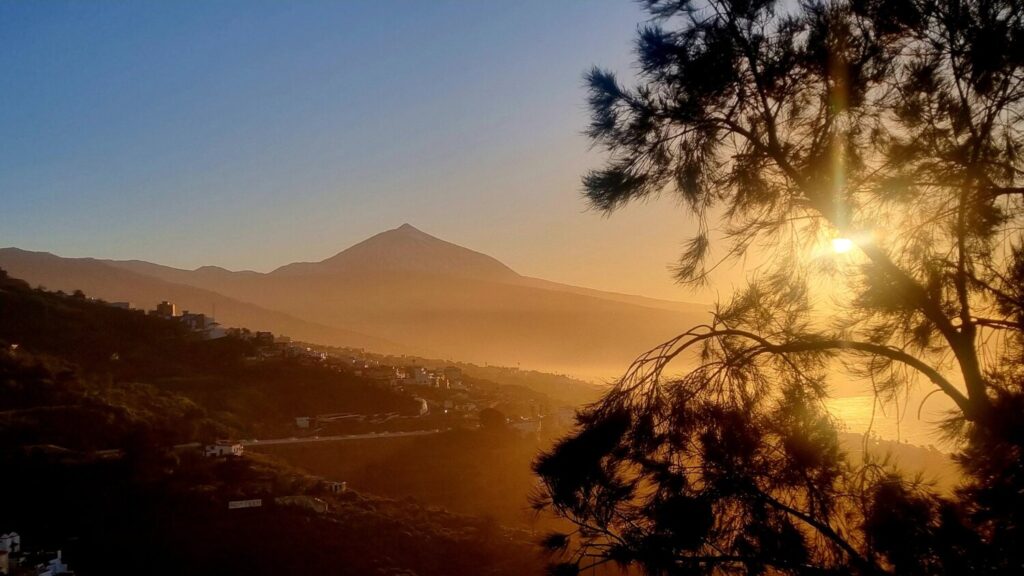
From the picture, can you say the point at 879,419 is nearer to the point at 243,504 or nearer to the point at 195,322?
the point at 243,504

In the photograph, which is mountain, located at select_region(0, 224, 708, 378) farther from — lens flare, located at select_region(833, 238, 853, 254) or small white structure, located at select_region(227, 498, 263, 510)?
lens flare, located at select_region(833, 238, 853, 254)

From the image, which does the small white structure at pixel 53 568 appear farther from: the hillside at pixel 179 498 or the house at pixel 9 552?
the hillside at pixel 179 498

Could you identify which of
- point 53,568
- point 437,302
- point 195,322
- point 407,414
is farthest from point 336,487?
point 437,302

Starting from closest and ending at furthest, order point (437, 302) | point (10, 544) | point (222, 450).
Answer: point (10, 544), point (222, 450), point (437, 302)

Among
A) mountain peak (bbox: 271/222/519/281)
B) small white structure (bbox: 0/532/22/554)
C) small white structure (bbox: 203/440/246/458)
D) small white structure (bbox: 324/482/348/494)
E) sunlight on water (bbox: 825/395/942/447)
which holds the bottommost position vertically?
small white structure (bbox: 0/532/22/554)

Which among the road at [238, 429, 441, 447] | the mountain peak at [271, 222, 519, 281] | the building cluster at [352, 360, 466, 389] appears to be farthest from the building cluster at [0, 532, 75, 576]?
the mountain peak at [271, 222, 519, 281]
